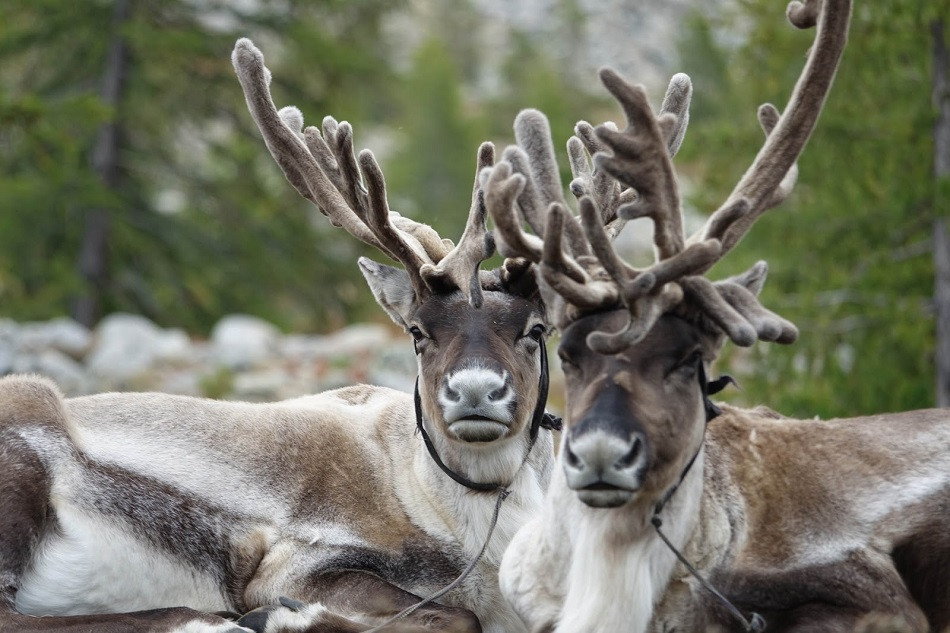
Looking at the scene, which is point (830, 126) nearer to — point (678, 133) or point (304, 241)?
point (678, 133)

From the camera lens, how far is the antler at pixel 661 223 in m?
4.94

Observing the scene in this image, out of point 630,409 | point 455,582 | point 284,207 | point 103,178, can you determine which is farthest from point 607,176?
point 284,207

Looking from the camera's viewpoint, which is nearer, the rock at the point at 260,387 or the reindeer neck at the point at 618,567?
the reindeer neck at the point at 618,567

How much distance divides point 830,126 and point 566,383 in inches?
370

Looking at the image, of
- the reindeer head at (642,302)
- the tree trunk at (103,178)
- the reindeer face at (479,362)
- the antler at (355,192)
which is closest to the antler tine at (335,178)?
the antler at (355,192)

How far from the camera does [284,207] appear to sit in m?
25.6

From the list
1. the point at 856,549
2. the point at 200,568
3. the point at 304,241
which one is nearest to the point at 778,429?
the point at 856,549

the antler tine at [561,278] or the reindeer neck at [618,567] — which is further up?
the antler tine at [561,278]

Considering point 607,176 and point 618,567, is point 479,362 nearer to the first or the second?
point 618,567

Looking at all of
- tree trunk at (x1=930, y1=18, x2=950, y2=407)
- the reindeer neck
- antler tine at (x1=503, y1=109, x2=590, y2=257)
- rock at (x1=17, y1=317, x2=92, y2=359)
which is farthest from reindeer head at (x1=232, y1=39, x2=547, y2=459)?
rock at (x1=17, y1=317, x2=92, y2=359)

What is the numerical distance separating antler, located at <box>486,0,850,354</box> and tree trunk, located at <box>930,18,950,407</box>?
7740 millimetres

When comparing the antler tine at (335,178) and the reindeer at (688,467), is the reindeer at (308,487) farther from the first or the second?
the reindeer at (688,467)

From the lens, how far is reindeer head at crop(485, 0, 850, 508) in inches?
188

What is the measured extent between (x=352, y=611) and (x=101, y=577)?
1.29m
